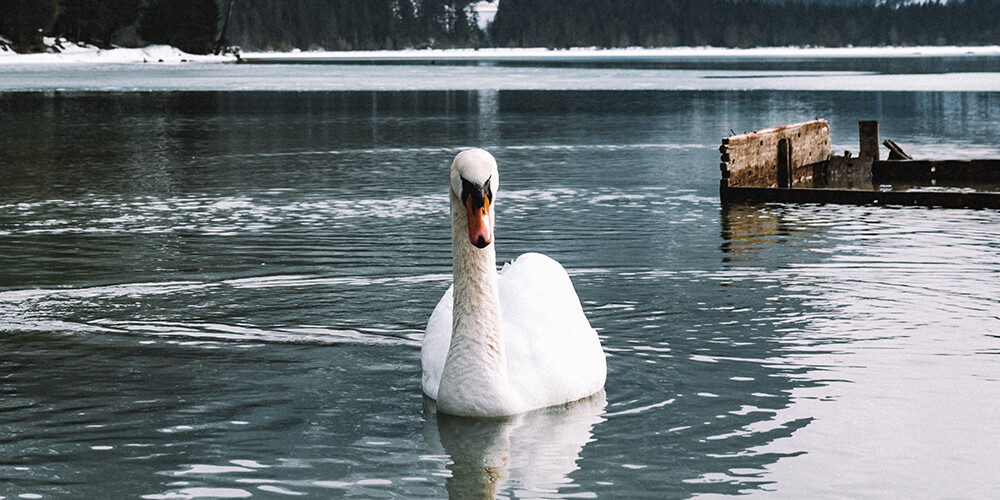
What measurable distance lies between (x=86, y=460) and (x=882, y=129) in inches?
1501

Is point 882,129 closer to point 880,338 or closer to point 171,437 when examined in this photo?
point 880,338

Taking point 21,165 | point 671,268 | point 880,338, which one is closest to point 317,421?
point 880,338

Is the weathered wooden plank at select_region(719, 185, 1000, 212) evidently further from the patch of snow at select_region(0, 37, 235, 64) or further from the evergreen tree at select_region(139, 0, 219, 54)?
the evergreen tree at select_region(139, 0, 219, 54)

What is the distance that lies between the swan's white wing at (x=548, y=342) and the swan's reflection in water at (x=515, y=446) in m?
0.16

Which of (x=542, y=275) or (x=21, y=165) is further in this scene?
(x=21, y=165)

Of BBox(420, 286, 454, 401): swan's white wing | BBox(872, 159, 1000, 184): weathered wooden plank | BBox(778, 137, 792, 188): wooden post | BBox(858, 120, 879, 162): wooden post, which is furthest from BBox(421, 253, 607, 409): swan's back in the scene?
BBox(858, 120, 879, 162): wooden post

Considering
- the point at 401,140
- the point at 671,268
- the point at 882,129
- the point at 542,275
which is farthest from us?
the point at 882,129

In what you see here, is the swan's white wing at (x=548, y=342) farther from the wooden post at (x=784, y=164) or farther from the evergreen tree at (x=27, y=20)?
the evergreen tree at (x=27, y=20)

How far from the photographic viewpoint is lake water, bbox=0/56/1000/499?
8922 millimetres

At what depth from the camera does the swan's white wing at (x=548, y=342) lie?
32.1 ft

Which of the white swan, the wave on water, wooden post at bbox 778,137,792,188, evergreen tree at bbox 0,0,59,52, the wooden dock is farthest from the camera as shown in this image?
evergreen tree at bbox 0,0,59,52

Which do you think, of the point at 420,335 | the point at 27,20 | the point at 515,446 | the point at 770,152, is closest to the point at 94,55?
the point at 27,20

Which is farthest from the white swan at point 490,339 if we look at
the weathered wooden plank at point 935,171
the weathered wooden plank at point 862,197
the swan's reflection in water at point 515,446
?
the weathered wooden plank at point 935,171

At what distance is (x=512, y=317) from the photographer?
10.3 metres
